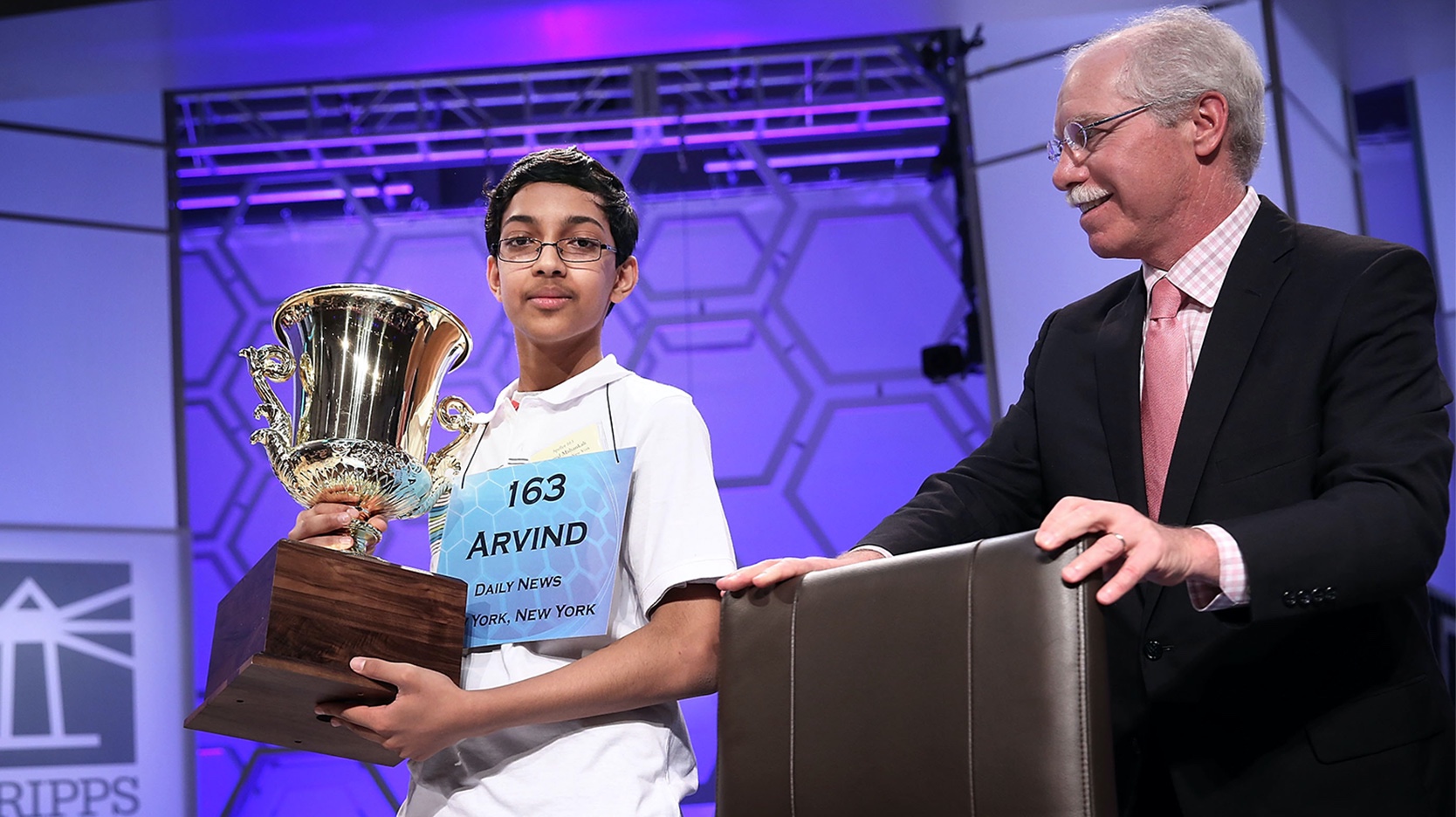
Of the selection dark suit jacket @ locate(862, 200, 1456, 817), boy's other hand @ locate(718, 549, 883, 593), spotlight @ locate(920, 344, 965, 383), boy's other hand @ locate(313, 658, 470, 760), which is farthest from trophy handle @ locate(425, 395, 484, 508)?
spotlight @ locate(920, 344, 965, 383)

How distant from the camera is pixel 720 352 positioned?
5742 mm

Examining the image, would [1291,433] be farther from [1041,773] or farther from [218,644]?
[218,644]

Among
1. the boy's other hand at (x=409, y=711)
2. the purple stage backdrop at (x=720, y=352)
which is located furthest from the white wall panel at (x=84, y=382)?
the boy's other hand at (x=409, y=711)

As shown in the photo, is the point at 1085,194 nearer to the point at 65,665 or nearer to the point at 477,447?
the point at 477,447

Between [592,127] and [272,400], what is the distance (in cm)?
422

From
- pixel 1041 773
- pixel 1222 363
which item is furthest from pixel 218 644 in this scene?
pixel 1222 363

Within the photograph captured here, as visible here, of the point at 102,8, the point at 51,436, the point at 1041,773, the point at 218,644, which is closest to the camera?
the point at 1041,773

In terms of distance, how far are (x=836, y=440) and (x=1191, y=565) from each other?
4371mm

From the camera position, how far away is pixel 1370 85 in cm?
507

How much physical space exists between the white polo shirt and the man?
187 millimetres

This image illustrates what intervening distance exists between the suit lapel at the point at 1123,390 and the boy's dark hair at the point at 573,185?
744mm

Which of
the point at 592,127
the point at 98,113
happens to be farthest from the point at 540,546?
the point at 98,113

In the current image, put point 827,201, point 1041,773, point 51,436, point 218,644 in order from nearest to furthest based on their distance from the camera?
point 1041,773, point 218,644, point 51,436, point 827,201

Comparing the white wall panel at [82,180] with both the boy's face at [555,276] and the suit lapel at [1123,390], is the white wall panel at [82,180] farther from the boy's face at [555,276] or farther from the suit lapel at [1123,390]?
the suit lapel at [1123,390]
